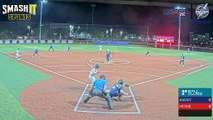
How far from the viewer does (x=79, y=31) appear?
9838 centimetres

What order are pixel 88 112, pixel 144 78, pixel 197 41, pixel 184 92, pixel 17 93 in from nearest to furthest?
A: pixel 184 92, pixel 88 112, pixel 17 93, pixel 144 78, pixel 197 41

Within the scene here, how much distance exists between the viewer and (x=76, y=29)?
318 feet

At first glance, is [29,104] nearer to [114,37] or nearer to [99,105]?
[99,105]

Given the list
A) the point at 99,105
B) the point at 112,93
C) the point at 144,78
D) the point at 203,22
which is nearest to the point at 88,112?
the point at 99,105

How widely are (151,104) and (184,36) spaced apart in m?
82.9
